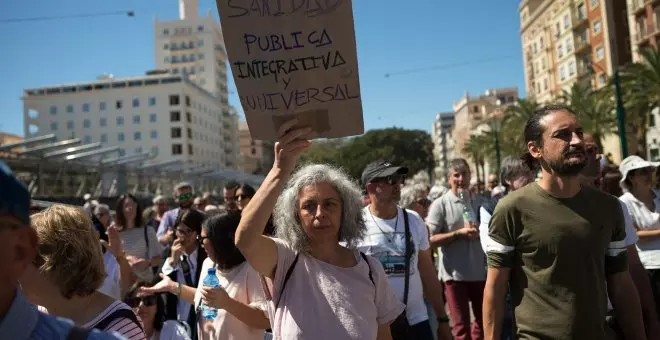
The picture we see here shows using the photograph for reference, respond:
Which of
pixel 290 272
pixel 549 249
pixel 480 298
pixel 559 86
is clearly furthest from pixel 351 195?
pixel 559 86

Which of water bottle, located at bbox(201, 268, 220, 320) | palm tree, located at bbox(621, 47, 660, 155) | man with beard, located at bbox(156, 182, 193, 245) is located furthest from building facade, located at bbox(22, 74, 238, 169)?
water bottle, located at bbox(201, 268, 220, 320)

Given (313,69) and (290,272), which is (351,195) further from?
(313,69)

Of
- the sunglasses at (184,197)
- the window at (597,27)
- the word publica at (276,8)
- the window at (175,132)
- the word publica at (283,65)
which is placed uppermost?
the window at (597,27)

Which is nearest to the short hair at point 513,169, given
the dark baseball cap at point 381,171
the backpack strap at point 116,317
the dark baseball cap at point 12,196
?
the dark baseball cap at point 381,171

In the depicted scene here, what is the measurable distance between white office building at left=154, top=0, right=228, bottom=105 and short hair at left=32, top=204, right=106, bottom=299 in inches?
4238

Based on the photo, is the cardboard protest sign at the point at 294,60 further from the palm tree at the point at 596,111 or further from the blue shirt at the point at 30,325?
the palm tree at the point at 596,111

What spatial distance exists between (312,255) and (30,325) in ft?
5.52

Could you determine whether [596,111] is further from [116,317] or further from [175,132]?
[175,132]

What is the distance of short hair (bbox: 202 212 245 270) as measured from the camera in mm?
3582

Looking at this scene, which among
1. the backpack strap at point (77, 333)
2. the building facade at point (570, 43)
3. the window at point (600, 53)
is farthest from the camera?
the window at point (600, 53)

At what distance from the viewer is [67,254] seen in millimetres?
2295

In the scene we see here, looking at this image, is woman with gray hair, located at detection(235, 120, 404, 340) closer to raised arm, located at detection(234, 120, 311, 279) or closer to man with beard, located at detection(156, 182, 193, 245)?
raised arm, located at detection(234, 120, 311, 279)

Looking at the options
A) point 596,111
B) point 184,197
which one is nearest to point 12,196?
point 184,197

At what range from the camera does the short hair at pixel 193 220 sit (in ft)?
16.7
